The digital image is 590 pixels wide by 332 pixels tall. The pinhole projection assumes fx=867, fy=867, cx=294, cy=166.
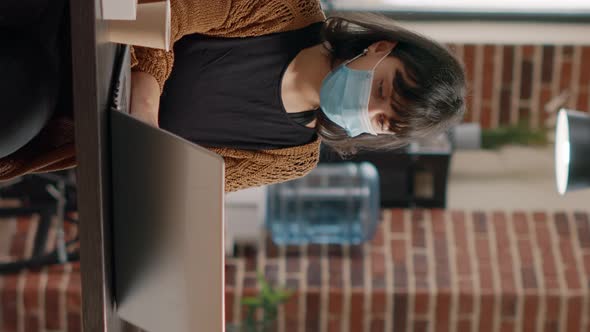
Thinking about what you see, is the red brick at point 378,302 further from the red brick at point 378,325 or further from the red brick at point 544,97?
the red brick at point 544,97

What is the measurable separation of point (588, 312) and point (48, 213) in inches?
78.5

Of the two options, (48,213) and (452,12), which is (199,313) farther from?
(452,12)

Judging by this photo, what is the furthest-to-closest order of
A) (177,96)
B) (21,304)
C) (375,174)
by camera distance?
1. (375,174)
2. (21,304)
3. (177,96)

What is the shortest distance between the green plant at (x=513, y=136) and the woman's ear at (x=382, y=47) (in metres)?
2.07

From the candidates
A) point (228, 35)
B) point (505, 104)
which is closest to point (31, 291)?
point (228, 35)

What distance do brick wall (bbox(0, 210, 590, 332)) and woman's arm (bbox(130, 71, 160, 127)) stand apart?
1894 mm

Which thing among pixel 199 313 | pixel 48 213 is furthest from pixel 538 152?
pixel 199 313

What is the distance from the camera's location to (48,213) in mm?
3189

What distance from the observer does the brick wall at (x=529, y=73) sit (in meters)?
3.49

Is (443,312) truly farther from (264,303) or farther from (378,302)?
(264,303)

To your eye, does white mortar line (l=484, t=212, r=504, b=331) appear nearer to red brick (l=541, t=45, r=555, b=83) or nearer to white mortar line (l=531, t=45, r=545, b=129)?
white mortar line (l=531, t=45, r=545, b=129)

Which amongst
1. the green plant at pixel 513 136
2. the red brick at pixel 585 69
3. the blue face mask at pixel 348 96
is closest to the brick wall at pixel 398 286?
the green plant at pixel 513 136

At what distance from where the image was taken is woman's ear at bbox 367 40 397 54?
1524 mm

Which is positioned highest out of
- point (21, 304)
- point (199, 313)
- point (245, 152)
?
point (245, 152)
